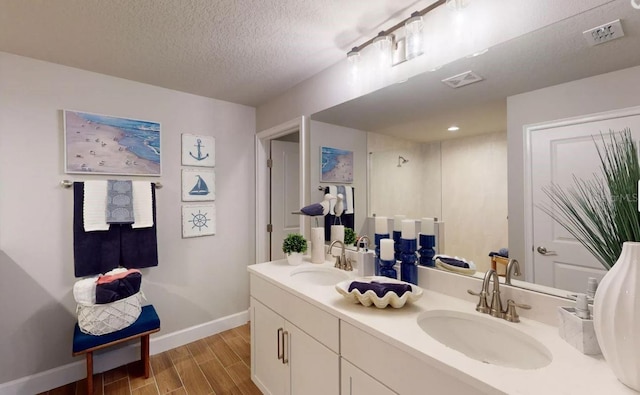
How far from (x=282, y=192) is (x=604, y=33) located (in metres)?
2.63

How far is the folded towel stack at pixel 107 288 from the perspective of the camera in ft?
5.62

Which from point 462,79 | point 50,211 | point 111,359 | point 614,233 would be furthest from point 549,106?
point 111,359

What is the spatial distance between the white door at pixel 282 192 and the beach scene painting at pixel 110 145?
44.5 inches

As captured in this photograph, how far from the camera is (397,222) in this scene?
167 cm

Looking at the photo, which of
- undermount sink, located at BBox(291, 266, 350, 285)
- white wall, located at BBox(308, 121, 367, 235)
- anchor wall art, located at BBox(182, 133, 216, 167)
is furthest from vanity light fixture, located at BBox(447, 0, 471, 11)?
anchor wall art, located at BBox(182, 133, 216, 167)

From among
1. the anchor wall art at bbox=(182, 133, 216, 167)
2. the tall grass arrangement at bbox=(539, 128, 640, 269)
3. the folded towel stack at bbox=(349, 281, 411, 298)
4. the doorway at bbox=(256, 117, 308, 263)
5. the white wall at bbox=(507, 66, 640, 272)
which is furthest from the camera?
the doorway at bbox=(256, 117, 308, 263)

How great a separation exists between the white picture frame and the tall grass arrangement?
2522mm

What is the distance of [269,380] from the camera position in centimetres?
169

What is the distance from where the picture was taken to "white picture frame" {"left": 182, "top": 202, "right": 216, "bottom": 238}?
254cm

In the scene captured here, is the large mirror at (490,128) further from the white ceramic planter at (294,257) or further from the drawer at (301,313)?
the drawer at (301,313)

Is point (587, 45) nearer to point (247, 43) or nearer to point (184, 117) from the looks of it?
point (247, 43)

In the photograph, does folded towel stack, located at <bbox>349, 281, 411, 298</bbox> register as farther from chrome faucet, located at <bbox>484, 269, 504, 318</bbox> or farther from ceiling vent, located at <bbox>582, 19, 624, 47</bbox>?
ceiling vent, located at <bbox>582, 19, 624, 47</bbox>

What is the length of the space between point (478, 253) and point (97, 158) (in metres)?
2.66

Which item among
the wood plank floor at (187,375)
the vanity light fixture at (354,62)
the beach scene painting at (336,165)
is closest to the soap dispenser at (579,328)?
the beach scene painting at (336,165)
